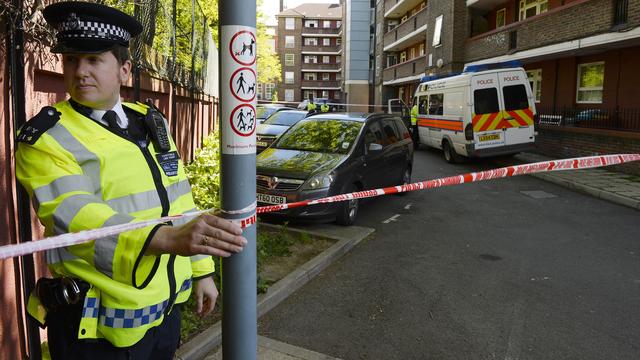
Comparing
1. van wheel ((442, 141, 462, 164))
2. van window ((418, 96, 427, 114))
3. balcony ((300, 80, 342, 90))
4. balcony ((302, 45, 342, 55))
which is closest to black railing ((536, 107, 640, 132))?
van wheel ((442, 141, 462, 164))

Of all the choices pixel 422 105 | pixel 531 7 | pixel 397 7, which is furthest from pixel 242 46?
pixel 397 7

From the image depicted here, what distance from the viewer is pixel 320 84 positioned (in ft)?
278

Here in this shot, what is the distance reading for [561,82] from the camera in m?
17.2

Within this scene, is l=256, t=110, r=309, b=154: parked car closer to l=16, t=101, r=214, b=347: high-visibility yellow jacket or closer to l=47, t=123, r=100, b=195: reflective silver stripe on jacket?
l=16, t=101, r=214, b=347: high-visibility yellow jacket

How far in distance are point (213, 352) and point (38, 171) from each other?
8.34 feet

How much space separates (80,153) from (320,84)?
84.5 meters

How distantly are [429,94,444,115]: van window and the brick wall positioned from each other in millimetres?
3368

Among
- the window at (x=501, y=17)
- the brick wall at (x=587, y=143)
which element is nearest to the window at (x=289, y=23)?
the window at (x=501, y=17)

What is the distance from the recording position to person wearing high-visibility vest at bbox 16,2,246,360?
145cm

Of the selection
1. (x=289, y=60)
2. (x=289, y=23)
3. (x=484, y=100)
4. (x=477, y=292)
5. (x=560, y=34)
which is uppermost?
(x=289, y=23)

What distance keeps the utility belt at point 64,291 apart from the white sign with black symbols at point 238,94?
0.65 metres

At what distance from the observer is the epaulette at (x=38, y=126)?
1.50m

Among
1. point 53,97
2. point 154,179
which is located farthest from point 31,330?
point 154,179

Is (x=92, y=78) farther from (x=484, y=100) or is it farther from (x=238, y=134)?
(x=484, y=100)
